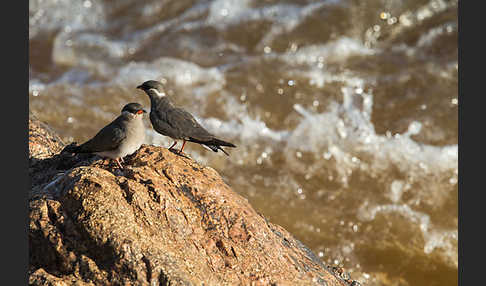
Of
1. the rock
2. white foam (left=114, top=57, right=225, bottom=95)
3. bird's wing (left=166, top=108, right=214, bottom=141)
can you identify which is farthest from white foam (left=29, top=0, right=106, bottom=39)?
the rock

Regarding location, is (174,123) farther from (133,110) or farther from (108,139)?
(108,139)

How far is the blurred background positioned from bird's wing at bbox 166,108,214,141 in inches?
180

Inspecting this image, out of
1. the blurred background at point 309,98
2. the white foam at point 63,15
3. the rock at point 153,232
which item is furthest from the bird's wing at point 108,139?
the white foam at point 63,15

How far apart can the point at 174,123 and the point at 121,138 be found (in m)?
0.83

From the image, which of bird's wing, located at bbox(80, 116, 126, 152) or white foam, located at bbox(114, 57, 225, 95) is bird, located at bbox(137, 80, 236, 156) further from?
white foam, located at bbox(114, 57, 225, 95)

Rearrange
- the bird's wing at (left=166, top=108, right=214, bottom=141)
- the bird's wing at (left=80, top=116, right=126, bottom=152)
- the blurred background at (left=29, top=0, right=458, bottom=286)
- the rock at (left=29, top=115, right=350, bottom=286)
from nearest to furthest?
the rock at (left=29, top=115, right=350, bottom=286), the bird's wing at (left=80, top=116, right=126, bottom=152), the bird's wing at (left=166, top=108, right=214, bottom=141), the blurred background at (left=29, top=0, right=458, bottom=286)

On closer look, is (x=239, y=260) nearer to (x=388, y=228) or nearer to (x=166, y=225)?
(x=166, y=225)

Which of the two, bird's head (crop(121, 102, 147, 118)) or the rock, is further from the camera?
bird's head (crop(121, 102, 147, 118))

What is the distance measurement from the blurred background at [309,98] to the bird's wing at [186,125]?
15.0 ft

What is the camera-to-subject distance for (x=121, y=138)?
4520 mm

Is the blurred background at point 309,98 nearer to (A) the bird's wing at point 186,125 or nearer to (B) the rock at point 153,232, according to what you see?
(A) the bird's wing at point 186,125

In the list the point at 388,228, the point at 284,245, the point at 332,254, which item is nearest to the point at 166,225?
the point at 284,245

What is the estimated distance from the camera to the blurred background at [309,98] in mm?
9688

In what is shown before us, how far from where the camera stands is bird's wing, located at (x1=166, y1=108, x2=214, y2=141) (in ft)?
16.9
